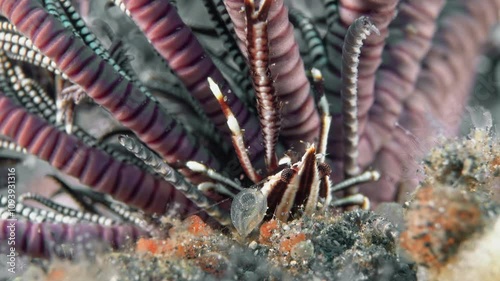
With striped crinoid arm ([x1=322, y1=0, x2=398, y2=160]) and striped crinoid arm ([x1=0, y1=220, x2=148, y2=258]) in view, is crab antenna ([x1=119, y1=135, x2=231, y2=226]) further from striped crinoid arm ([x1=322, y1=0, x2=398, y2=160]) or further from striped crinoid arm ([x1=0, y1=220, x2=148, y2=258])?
striped crinoid arm ([x1=322, y1=0, x2=398, y2=160])

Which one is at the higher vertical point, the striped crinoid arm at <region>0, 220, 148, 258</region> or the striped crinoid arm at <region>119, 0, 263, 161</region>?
the striped crinoid arm at <region>119, 0, 263, 161</region>

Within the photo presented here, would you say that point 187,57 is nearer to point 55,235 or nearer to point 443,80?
point 55,235

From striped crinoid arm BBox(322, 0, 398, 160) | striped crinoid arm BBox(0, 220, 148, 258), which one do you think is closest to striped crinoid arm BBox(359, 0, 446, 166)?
striped crinoid arm BBox(322, 0, 398, 160)

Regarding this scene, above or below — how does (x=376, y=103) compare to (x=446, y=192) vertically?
below

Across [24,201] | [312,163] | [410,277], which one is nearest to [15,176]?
[24,201]

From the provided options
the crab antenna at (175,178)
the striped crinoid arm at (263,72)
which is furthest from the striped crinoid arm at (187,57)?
the crab antenna at (175,178)

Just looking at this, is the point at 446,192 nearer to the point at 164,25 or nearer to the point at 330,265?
the point at 330,265

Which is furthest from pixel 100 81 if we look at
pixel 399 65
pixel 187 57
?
pixel 399 65
